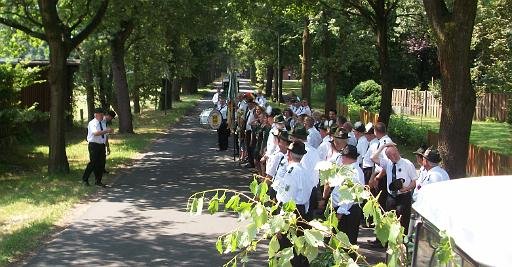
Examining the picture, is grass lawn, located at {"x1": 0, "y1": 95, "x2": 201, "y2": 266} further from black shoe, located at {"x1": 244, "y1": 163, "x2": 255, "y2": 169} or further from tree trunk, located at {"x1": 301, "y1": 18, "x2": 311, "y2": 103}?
tree trunk, located at {"x1": 301, "y1": 18, "x2": 311, "y2": 103}

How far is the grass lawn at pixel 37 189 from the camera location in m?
10.4

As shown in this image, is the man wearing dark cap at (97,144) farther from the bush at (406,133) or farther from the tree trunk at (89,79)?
the tree trunk at (89,79)

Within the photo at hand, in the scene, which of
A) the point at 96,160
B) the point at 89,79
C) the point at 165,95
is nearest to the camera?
the point at 96,160

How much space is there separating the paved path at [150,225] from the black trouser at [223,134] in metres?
2.65

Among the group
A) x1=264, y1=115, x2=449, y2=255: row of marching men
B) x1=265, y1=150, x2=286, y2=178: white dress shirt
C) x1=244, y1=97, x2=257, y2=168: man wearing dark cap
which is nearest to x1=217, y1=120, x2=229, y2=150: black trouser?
x1=244, y1=97, x2=257, y2=168: man wearing dark cap

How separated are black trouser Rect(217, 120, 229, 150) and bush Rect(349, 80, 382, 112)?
60.3 feet

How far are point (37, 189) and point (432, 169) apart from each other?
9.69 metres

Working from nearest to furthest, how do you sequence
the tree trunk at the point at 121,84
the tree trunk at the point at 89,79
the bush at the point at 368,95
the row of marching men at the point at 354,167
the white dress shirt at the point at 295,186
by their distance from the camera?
the white dress shirt at the point at 295,186 → the row of marching men at the point at 354,167 → the tree trunk at the point at 121,84 → the tree trunk at the point at 89,79 → the bush at the point at 368,95

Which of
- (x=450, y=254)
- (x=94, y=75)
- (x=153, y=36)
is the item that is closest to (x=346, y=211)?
(x=450, y=254)

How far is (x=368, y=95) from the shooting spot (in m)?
41.5

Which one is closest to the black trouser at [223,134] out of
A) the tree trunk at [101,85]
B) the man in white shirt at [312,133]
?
the man in white shirt at [312,133]

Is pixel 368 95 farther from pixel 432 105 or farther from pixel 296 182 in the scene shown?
pixel 296 182

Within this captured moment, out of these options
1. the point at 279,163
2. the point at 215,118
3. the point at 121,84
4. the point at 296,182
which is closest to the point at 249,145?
the point at 215,118

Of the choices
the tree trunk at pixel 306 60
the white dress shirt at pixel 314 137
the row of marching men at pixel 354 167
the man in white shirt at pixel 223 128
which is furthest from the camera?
the tree trunk at pixel 306 60
